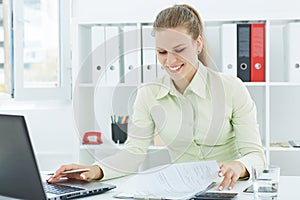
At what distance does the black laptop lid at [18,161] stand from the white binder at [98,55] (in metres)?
1.57

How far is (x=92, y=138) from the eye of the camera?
9.92 feet

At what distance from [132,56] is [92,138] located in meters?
0.51

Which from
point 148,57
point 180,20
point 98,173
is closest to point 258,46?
point 148,57

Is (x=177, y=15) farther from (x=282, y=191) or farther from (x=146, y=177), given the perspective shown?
(x=282, y=191)

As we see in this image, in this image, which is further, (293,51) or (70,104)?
(70,104)

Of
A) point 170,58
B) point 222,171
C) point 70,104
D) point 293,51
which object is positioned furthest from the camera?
point 70,104

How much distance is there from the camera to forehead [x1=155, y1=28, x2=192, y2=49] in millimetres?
1918

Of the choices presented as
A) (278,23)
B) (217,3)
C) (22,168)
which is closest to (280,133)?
(278,23)

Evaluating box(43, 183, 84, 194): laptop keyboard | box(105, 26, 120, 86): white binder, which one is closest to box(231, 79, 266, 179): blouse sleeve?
box(43, 183, 84, 194): laptop keyboard

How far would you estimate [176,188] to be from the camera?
156cm

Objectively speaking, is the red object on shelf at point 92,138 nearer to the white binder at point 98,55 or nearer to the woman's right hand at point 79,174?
the white binder at point 98,55

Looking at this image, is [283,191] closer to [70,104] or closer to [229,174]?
[229,174]

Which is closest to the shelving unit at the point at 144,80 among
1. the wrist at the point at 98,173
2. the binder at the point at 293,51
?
the binder at the point at 293,51

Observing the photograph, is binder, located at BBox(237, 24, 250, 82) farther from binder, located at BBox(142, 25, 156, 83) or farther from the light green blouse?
the light green blouse
